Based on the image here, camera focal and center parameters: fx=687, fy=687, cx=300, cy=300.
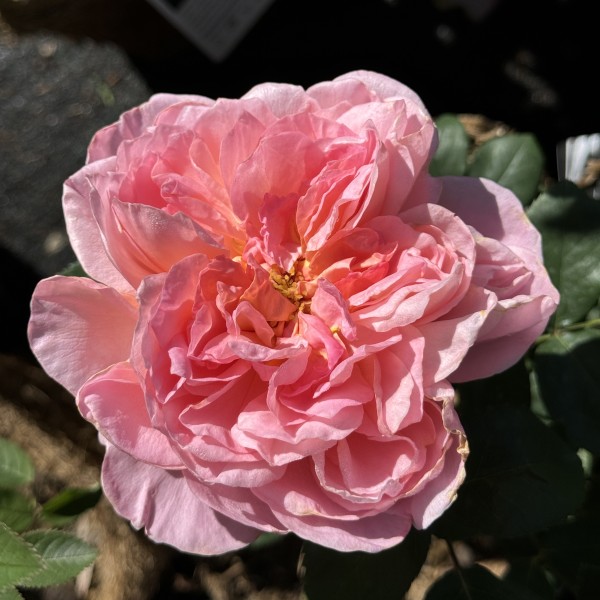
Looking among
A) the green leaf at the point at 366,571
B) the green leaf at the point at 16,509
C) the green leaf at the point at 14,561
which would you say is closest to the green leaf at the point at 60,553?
the green leaf at the point at 16,509

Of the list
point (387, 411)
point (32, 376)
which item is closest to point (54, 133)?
point (32, 376)

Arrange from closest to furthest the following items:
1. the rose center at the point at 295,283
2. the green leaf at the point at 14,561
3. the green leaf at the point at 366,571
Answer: the green leaf at the point at 14,561
the rose center at the point at 295,283
the green leaf at the point at 366,571

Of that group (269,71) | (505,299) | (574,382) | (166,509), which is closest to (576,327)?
(574,382)

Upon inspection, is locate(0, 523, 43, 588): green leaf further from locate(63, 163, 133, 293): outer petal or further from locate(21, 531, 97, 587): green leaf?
locate(63, 163, 133, 293): outer petal

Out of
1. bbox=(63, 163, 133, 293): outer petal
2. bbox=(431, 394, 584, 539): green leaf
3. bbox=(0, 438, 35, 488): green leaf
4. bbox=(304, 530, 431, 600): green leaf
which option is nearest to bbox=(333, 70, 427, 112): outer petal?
bbox=(63, 163, 133, 293): outer petal

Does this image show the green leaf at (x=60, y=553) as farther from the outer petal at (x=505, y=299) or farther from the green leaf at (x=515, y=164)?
the green leaf at (x=515, y=164)

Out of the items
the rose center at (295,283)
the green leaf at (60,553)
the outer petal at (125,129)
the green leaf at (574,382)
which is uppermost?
the outer petal at (125,129)

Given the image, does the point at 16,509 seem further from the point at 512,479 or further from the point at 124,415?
the point at 512,479
